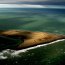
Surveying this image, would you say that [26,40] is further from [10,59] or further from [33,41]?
[10,59]

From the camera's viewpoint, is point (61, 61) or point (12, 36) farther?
point (12, 36)


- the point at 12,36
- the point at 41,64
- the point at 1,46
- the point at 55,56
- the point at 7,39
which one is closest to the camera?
the point at 41,64

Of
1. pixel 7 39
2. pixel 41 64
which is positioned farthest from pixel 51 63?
pixel 7 39

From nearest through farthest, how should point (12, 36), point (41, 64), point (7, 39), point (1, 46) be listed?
point (41, 64) < point (1, 46) < point (7, 39) < point (12, 36)

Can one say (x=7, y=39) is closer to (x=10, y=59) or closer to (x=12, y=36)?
(x=12, y=36)

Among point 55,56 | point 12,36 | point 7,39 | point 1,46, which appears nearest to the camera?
point 55,56

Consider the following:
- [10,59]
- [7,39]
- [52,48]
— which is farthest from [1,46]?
[52,48]

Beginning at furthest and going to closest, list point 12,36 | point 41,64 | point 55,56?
point 12,36 < point 55,56 < point 41,64

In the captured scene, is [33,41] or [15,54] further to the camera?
[33,41]
